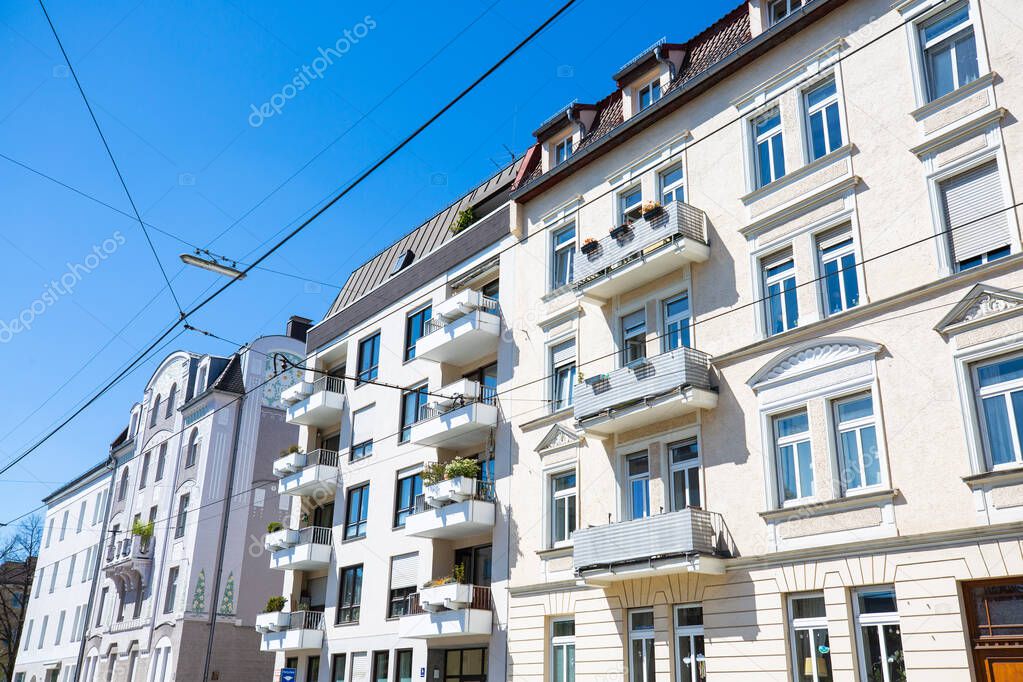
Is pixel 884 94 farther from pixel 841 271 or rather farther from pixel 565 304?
pixel 565 304

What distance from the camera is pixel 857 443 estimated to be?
1631 cm

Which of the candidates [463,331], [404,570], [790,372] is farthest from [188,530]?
[790,372]

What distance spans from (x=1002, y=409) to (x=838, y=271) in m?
4.03

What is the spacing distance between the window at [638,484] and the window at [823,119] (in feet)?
25.0

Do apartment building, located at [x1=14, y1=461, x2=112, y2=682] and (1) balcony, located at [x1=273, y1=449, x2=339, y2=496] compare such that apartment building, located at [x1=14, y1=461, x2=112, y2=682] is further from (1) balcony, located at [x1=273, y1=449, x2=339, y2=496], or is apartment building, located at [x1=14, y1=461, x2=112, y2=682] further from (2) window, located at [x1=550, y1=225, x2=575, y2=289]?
(2) window, located at [x1=550, y1=225, x2=575, y2=289]

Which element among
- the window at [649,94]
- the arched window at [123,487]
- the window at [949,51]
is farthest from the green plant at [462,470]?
the arched window at [123,487]

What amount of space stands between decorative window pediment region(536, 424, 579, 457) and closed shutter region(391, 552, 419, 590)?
6.48m

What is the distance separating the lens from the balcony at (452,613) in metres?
23.3

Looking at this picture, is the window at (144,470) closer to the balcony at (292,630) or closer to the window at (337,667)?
the balcony at (292,630)

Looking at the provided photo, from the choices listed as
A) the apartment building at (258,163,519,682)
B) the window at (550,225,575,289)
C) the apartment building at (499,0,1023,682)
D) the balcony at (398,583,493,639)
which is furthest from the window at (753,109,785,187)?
the balcony at (398,583,493,639)

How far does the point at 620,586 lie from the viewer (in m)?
19.8

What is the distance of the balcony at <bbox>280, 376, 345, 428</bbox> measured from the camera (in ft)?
109

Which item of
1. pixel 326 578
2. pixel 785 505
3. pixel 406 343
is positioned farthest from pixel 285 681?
pixel 785 505

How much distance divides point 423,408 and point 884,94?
54.5ft
